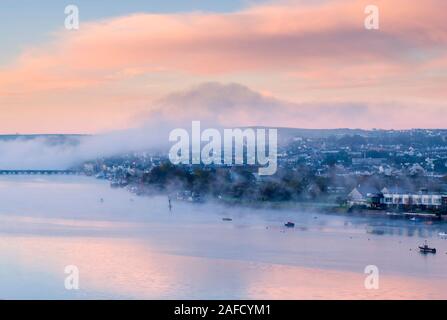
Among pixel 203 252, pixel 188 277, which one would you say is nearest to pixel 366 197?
pixel 203 252

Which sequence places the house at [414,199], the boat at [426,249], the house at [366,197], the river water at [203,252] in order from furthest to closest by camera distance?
the house at [366,197] → the house at [414,199] → the boat at [426,249] → the river water at [203,252]

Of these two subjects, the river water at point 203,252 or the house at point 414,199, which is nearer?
the river water at point 203,252

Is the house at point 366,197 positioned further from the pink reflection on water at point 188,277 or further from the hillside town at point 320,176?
the pink reflection on water at point 188,277

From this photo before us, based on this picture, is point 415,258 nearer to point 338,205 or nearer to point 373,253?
point 373,253

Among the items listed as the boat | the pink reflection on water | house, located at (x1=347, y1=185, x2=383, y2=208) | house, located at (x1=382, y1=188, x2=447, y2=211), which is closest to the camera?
the pink reflection on water

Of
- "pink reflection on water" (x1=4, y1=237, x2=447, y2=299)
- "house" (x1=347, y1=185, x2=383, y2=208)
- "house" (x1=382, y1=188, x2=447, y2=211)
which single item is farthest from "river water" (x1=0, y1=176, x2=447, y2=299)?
"house" (x1=382, y1=188, x2=447, y2=211)

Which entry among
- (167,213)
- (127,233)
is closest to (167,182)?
(167,213)

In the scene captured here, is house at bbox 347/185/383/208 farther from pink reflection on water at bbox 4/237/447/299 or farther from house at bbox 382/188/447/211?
pink reflection on water at bbox 4/237/447/299

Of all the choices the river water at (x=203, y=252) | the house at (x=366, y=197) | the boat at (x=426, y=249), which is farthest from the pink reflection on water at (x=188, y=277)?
the house at (x=366, y=197)

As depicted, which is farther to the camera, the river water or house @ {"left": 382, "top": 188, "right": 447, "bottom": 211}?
house @ {"left": 382, "top": 188, "right": 447, "bottom": 211}

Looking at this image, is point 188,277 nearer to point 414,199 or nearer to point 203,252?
point 203,252
